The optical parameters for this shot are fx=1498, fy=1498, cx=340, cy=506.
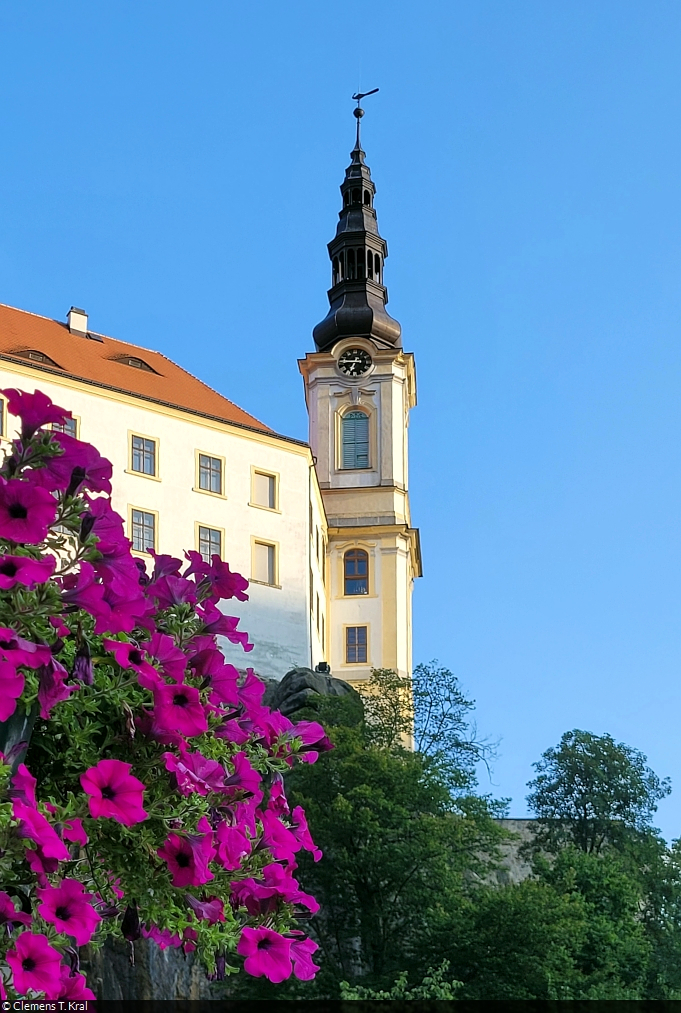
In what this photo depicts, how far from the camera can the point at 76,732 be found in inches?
159

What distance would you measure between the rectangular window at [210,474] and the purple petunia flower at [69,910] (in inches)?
1648

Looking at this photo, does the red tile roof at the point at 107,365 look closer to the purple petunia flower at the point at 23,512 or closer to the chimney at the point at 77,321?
the chimney at the point at 77,321

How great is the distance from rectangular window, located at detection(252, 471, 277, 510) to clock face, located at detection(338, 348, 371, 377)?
12160mm

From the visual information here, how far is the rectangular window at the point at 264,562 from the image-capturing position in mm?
45531

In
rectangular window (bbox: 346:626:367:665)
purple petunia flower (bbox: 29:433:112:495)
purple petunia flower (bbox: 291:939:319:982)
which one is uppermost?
rectangular window (bbox: 346:626:367:665)

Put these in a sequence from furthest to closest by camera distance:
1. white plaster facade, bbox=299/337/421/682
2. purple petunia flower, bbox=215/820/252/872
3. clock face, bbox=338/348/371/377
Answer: clock face, bbox=338/348/371/377, white plaster facade, bbox=299/337/421/682, purple petunia flower, bbox=215/820/252/872

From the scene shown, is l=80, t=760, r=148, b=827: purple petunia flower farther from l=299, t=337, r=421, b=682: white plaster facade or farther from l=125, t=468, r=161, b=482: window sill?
l=299, t=337, r=421, b=682: white plaster facade

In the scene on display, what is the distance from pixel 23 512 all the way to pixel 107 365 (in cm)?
4433

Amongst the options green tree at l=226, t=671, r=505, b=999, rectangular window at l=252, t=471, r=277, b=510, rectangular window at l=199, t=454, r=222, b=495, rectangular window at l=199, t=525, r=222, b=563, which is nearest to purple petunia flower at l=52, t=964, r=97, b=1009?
green tree at l=226, t=671, r=505, b=999

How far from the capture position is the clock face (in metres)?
58.4

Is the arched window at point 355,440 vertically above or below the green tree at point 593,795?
above

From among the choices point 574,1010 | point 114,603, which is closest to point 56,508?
point 114,603

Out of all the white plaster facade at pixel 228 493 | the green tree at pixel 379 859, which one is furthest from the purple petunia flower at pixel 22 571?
the white plaster facade at pixel 228 493

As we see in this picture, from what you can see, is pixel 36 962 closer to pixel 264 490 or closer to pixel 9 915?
pixel 9 915
